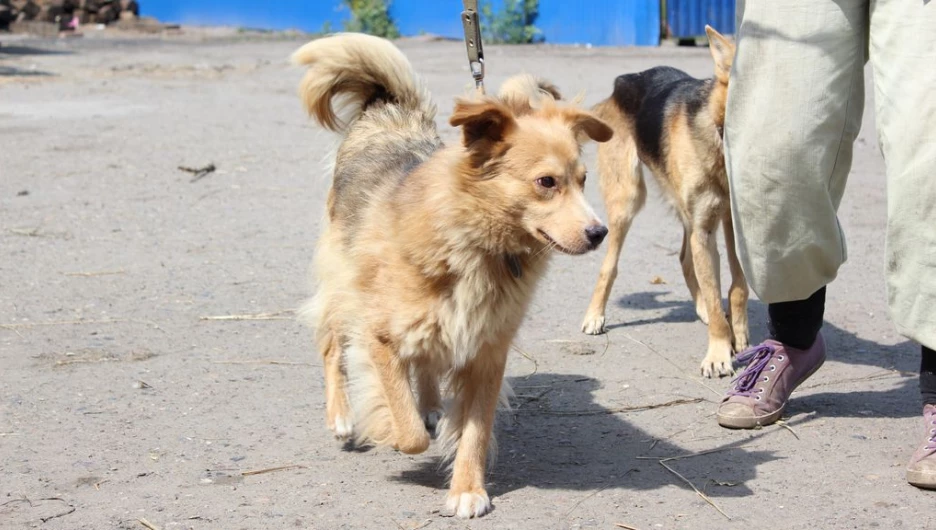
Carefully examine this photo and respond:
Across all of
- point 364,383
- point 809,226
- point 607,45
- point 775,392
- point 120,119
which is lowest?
point 607,45

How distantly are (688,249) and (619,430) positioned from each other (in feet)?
6.98

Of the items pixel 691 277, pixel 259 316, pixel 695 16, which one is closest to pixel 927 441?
pixel 691 277

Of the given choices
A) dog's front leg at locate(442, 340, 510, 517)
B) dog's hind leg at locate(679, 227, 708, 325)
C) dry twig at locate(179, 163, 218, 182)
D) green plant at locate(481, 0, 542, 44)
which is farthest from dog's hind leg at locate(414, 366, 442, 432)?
green plant at locate(481, 0, 542, 44)

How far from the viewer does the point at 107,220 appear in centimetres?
746

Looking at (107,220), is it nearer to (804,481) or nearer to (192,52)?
(804,481)

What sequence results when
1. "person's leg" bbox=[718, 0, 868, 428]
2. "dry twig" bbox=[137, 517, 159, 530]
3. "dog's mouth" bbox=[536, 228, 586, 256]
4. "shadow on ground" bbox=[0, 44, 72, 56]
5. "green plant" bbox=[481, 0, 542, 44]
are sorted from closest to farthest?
"dry twig" bbox=[137, 517, 159, 530] → "dog's mouth" bbox=[536, 228, 586, 256] → "person's leg" bbox=[718, 0, 868, 428] → "shadow on ground" bbox=[0, 44, 72, 56] → "green plant" bbox=[481, 0, 542, 44]

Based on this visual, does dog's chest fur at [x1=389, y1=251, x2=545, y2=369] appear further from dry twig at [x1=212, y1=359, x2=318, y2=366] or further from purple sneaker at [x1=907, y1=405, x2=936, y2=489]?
dry twig at [x1=212, y1=359, x2=318, y2=366]

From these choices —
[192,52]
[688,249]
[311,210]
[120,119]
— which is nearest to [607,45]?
[192,52]

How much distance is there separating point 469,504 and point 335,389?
105 centimetres

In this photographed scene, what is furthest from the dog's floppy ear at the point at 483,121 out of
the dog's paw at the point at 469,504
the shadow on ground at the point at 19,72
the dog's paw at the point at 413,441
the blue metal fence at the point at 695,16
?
the blue metal fence at the point at 695,16

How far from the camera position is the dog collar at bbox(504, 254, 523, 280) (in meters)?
3.51

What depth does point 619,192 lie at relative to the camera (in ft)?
19.7

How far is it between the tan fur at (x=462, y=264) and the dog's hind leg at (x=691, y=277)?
7.30ft

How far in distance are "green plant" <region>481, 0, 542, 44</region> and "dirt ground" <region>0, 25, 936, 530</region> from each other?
526 inches
